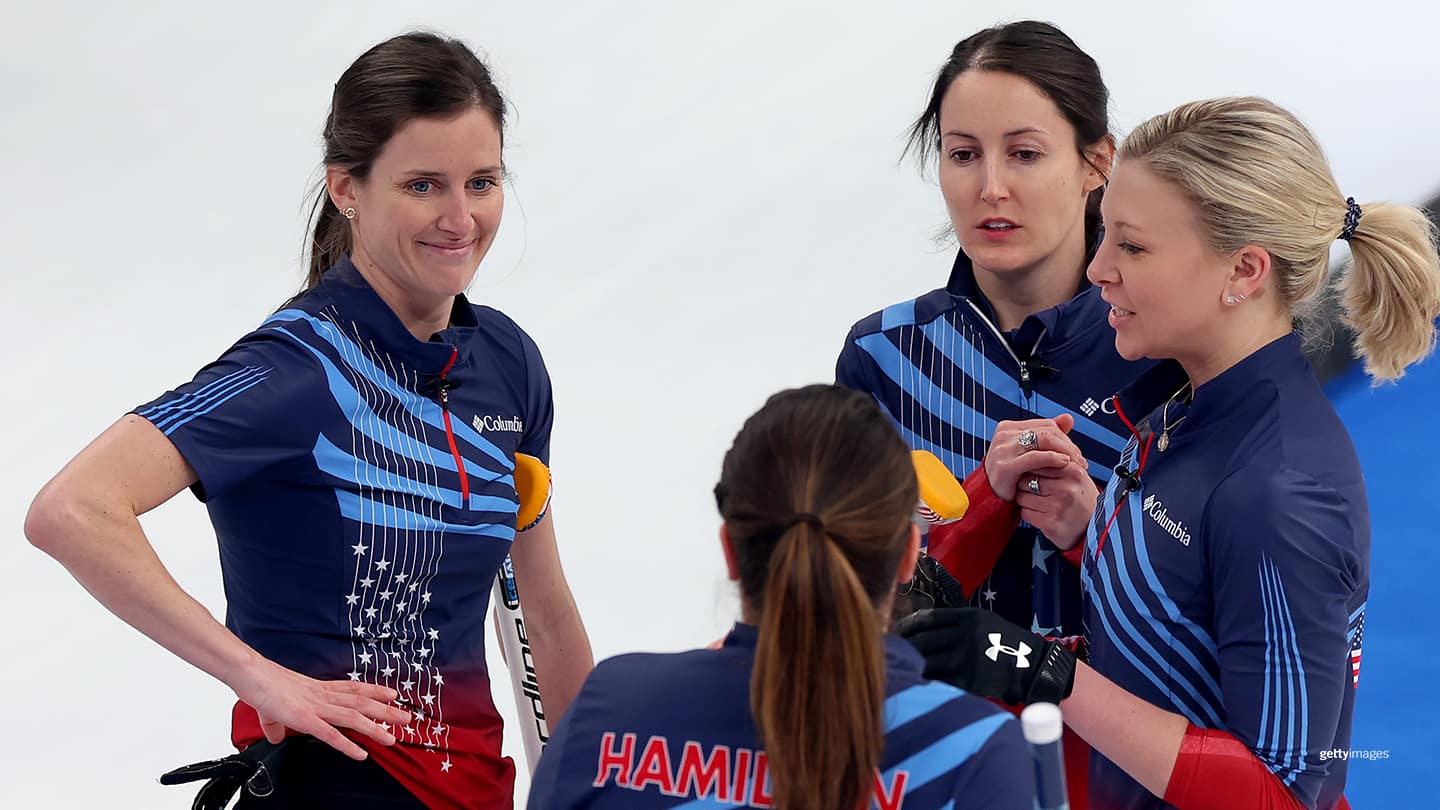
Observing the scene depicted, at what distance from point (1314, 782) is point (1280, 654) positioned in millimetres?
179

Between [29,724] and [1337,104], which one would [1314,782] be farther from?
[1337,104]

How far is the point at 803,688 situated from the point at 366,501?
91cm

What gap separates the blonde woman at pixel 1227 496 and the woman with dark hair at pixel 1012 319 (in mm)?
232

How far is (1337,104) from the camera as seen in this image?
5652 mm

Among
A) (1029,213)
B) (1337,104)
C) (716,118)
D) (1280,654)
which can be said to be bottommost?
(1280,654)

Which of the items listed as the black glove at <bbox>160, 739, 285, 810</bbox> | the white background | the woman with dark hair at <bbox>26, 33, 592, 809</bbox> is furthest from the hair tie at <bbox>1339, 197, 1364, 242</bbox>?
the white background

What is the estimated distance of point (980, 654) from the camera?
168cm

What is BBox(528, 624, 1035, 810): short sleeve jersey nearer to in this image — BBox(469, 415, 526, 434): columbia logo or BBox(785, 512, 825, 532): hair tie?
BBox(785, 512, 825, 532): hair tie

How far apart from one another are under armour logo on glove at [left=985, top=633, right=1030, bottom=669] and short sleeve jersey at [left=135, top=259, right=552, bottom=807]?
0.76m

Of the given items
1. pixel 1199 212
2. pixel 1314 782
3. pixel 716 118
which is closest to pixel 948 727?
pixel 1314 782

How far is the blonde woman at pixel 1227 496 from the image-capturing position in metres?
1.66

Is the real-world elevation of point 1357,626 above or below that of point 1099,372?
below

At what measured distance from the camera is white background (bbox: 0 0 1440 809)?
407 cm

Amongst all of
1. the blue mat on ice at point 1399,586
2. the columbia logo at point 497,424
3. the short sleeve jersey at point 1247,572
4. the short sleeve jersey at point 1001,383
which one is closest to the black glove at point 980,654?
the short sleeve jersey at point 1247,572
